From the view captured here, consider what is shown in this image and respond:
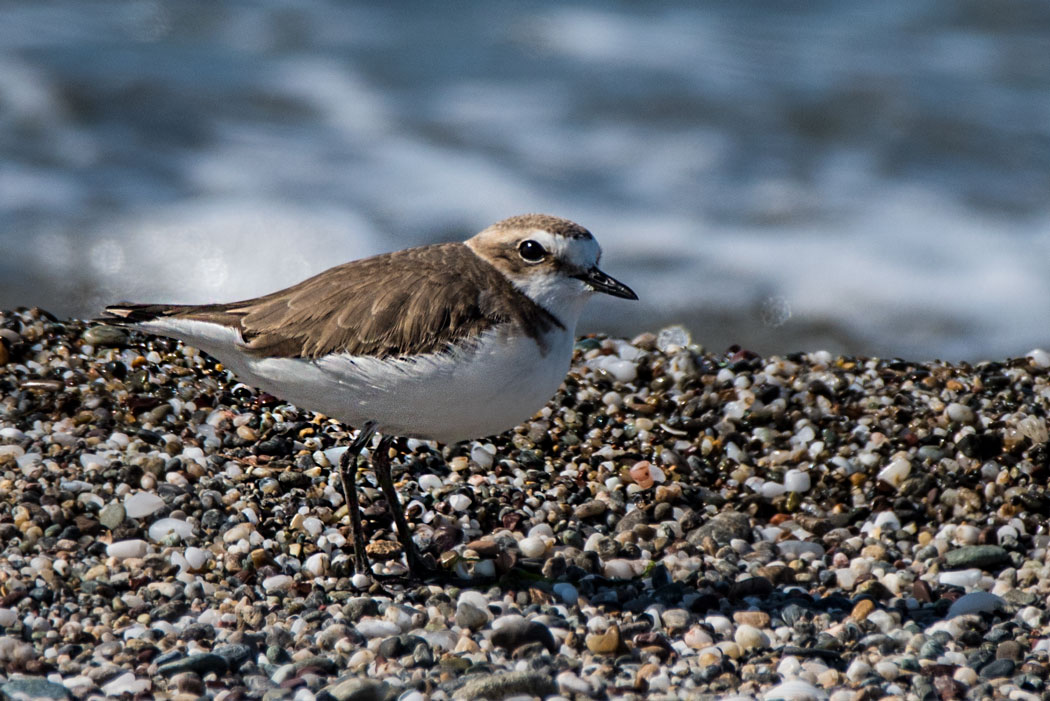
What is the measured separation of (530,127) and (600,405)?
17.1 ft

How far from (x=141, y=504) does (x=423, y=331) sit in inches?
61.7

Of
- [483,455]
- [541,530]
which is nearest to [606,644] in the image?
[541,530]

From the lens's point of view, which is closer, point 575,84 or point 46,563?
point 46,563

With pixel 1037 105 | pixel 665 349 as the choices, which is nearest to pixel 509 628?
pixel 665 349

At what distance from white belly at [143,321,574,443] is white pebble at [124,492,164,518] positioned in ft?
2.81

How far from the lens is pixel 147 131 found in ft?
32.1

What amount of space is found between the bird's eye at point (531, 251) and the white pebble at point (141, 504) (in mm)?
1885

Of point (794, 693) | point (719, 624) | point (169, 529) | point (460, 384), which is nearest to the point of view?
point (794, 693)

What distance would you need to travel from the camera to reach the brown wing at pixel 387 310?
13.0ft

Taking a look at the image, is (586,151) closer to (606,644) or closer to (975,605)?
(975,605)

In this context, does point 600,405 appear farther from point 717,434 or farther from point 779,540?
point 779,540

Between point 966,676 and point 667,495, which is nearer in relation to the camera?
point 966,676

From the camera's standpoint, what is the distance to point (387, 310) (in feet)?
13.3

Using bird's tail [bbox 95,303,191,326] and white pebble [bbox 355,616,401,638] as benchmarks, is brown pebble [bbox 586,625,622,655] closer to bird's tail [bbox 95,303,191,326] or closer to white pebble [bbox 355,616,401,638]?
white pebble [bbox 355,616,401,638]
